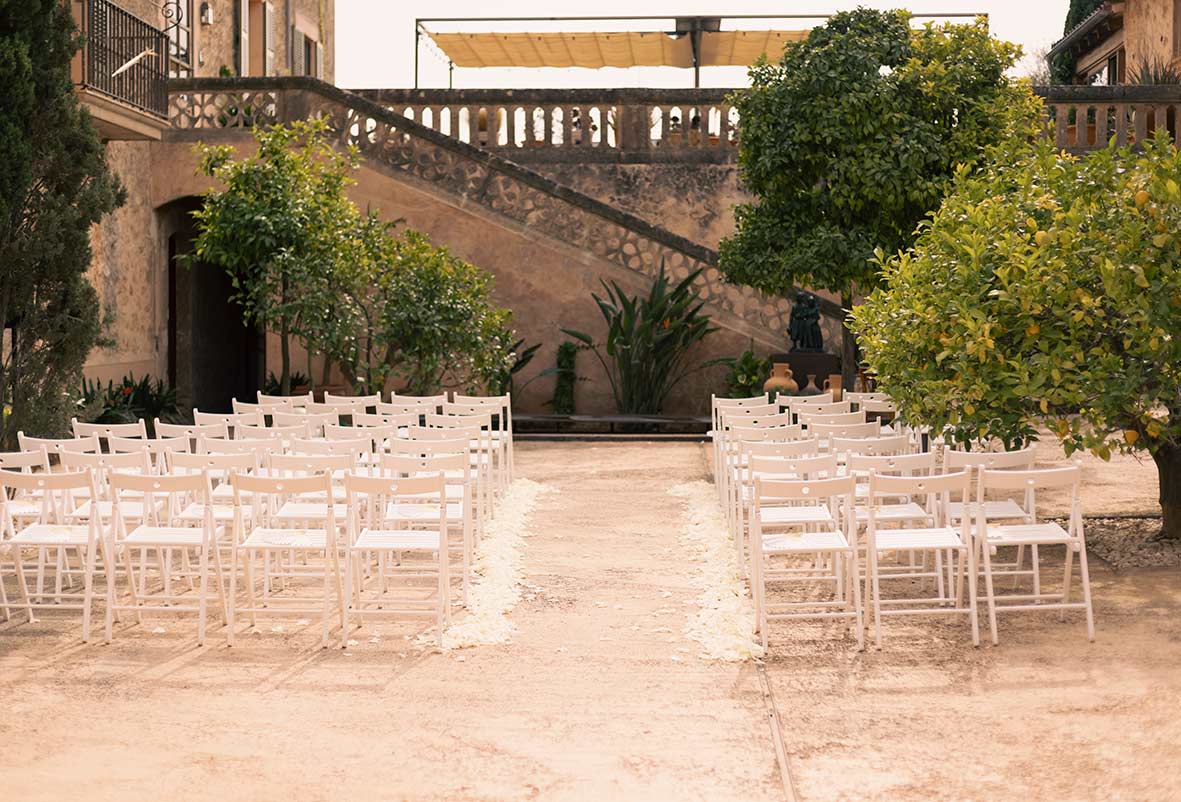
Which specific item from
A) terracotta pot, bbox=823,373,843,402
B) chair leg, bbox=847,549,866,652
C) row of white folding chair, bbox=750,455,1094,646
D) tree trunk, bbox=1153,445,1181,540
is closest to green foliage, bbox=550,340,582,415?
terracotta pot, bbox=823,373,843,402

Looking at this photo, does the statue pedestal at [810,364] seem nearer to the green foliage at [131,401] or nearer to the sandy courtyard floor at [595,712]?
the green foliage at [131,401]

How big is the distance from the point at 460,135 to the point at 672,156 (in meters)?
2.94

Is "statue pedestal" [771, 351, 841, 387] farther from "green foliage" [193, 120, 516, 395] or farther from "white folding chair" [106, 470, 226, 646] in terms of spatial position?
"white folding chair" [106, 470, 226, 646]

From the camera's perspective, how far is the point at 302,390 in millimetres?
18531

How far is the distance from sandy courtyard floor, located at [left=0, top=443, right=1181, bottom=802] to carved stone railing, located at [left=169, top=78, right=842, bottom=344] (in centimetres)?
1101

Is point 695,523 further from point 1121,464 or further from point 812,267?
point 1121,464

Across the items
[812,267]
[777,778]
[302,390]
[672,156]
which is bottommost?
[777,778]

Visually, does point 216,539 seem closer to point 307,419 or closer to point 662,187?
point 307,419

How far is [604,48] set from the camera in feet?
73.5

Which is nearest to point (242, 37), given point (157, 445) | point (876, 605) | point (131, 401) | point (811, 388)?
point (131, 401)

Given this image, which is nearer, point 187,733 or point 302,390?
point 187,733

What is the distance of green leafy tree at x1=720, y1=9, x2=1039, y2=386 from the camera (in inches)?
564

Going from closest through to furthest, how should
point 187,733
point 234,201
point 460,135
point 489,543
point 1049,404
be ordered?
point 187,733 → point 1049,404 → point 489,543 → point 234,201 → point 460,135

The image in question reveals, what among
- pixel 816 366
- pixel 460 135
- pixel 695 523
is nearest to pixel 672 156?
pixel 460 135
